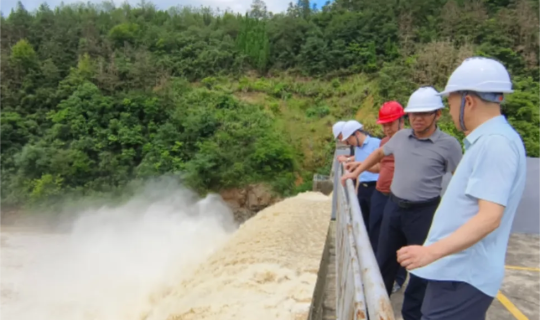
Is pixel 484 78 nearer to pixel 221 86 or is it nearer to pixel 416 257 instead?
pixel 416 257

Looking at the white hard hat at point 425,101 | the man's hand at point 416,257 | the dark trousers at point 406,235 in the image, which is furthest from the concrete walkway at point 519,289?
the man's hand at point 416,257

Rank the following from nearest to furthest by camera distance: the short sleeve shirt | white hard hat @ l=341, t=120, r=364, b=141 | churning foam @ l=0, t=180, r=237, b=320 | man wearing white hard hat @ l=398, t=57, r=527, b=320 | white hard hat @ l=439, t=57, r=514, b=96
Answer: man wearing white hard hat @ l=398, t=57, r=527, b=320 → white hard hat @ l=439, t=57, r=514, b=96 → the short sleeve shirt → white hard hat @ l=341, t=120, r=364, b=141 → churning foam @ l=0, t=180, r=237, b=320

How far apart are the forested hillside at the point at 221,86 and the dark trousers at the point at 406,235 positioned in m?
17.6

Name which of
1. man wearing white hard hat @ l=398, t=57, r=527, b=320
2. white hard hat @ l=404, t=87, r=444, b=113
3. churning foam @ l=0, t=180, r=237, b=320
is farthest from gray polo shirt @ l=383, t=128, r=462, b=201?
churning foam @ l=0, t=180, r=237, b=320

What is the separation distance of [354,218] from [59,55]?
3410cm

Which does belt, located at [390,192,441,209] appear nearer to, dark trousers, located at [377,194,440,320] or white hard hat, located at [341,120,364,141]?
dark trousers, located at [377,194,440,320]

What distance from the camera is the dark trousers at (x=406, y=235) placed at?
2803 mm

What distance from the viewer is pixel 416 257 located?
178 centimetres

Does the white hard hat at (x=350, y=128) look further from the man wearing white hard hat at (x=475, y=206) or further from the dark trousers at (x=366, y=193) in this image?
the man wearing white hard hat at (x=475, y=206)

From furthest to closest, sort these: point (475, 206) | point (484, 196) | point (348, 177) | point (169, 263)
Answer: point (169, 263), point (348, 177), point (475, 206), point (484, 196)

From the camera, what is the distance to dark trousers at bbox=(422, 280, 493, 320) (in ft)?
5.97

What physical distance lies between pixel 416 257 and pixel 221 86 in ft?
94.1

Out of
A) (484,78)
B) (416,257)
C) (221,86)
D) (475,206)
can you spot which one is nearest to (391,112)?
(484,78)

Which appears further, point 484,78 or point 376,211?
point 376,211
